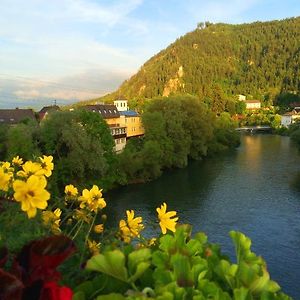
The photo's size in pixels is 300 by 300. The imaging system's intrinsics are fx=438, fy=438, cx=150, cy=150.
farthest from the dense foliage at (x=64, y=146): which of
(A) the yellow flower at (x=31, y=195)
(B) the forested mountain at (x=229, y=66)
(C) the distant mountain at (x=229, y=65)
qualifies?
(C) the distant mountain at (x=229, y=65)

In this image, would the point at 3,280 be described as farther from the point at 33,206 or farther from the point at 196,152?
the point at 196,152

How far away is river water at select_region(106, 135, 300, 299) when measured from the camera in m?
15.1

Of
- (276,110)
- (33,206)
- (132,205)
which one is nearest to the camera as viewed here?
(33,206)

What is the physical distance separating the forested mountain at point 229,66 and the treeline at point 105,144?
→ 316 feet

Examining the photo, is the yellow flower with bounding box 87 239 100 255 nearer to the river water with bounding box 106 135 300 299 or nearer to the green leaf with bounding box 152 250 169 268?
the green leaf with bounding box 152 250 169 268

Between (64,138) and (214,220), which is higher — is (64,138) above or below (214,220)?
above

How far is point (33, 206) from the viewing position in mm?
1815

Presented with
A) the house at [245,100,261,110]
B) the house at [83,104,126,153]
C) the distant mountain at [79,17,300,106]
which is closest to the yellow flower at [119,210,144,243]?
the house at [83,104,126,153]

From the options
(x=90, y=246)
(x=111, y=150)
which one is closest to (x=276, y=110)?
(x=111, y=150)

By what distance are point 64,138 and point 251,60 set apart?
159359 mm

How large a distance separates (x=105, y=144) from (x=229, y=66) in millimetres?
144859

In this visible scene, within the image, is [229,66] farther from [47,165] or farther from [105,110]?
[47,165]

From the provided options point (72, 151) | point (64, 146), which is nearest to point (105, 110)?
point (64, 146)

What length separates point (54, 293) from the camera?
1343mm
